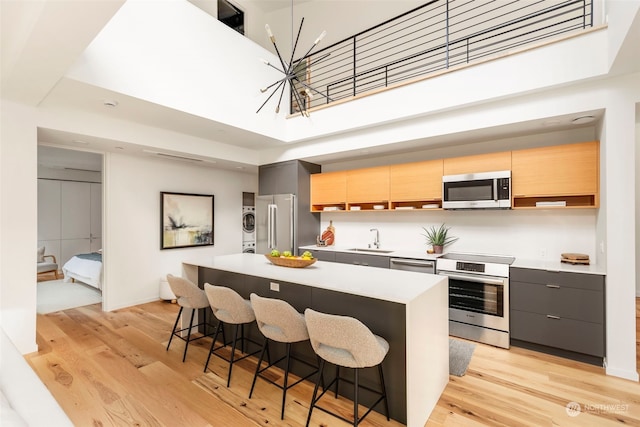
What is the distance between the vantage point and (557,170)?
324 cm

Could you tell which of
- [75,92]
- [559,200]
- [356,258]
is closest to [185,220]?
[75,92]

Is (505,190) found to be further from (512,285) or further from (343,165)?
(343,165)

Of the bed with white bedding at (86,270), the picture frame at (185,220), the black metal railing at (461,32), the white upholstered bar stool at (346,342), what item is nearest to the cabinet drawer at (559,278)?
the white upholstered bar stool at (346,342)

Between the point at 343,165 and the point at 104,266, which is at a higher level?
the point at 343,165

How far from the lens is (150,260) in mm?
5051

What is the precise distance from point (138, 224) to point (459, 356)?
4908mm

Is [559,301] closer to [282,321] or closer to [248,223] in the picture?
[282,321]

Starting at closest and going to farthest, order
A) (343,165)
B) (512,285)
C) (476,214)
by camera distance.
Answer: (512,285) < (476,214) < (343,165)

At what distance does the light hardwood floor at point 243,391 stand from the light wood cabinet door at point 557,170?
1.74m

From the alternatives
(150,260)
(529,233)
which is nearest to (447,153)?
(529,233)

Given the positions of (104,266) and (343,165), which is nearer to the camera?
(104,266)

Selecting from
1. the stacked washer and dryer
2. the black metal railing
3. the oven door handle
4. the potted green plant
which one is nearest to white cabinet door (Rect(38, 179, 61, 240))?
the stacked washer and dryer

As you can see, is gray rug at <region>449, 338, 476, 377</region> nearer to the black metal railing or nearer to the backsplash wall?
the backsplash wall

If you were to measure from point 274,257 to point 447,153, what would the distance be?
290 cm
